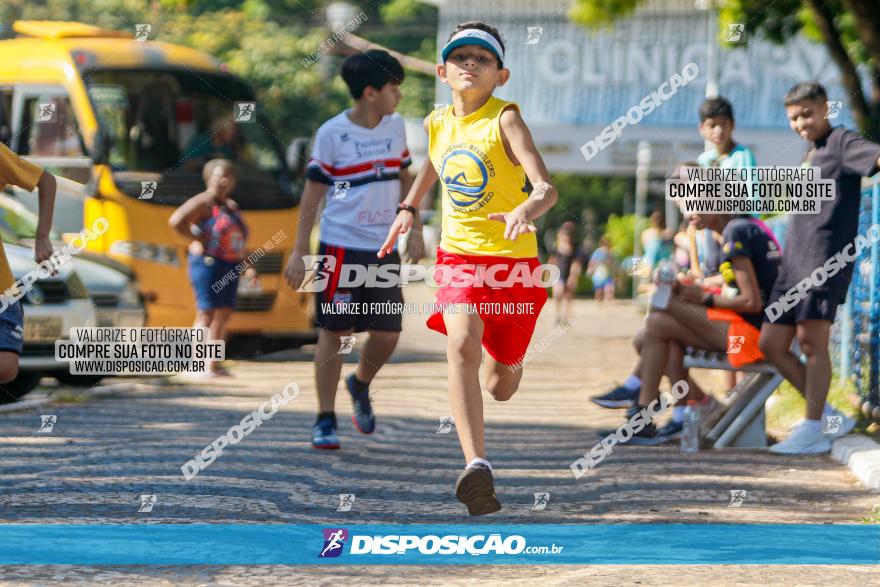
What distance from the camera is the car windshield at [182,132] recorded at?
46.0 ft

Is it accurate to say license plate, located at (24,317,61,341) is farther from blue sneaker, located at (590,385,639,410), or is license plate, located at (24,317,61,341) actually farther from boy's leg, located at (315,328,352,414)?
blue sneaker, located at (590,385,639,410)

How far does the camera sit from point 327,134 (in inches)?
318

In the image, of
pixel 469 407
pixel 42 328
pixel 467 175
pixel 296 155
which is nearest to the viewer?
pixel 469 407

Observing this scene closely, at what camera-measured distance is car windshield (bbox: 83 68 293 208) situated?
1402cm

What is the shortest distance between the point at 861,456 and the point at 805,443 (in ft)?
2.31

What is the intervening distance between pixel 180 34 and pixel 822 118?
25332 millimetres

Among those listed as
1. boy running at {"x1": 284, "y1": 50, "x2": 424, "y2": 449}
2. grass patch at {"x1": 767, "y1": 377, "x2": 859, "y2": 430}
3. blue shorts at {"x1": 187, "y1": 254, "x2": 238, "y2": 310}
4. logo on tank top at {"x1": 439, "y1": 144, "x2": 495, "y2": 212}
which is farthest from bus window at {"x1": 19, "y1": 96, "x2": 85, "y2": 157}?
logo on tank top at {"x1": 439, "y1": 144, "x2": 495, "y2": 212}

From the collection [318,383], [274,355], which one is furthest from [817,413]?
[274,355]

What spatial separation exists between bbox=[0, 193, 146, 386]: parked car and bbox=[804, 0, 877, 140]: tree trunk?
8378 mm

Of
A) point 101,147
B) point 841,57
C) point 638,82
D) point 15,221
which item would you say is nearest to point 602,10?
point 841,57

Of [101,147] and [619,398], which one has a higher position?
[101,147]

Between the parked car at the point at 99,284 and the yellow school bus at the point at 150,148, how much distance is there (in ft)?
4.76

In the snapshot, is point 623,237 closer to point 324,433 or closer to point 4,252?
point 324,433

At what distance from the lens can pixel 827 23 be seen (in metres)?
17.0
